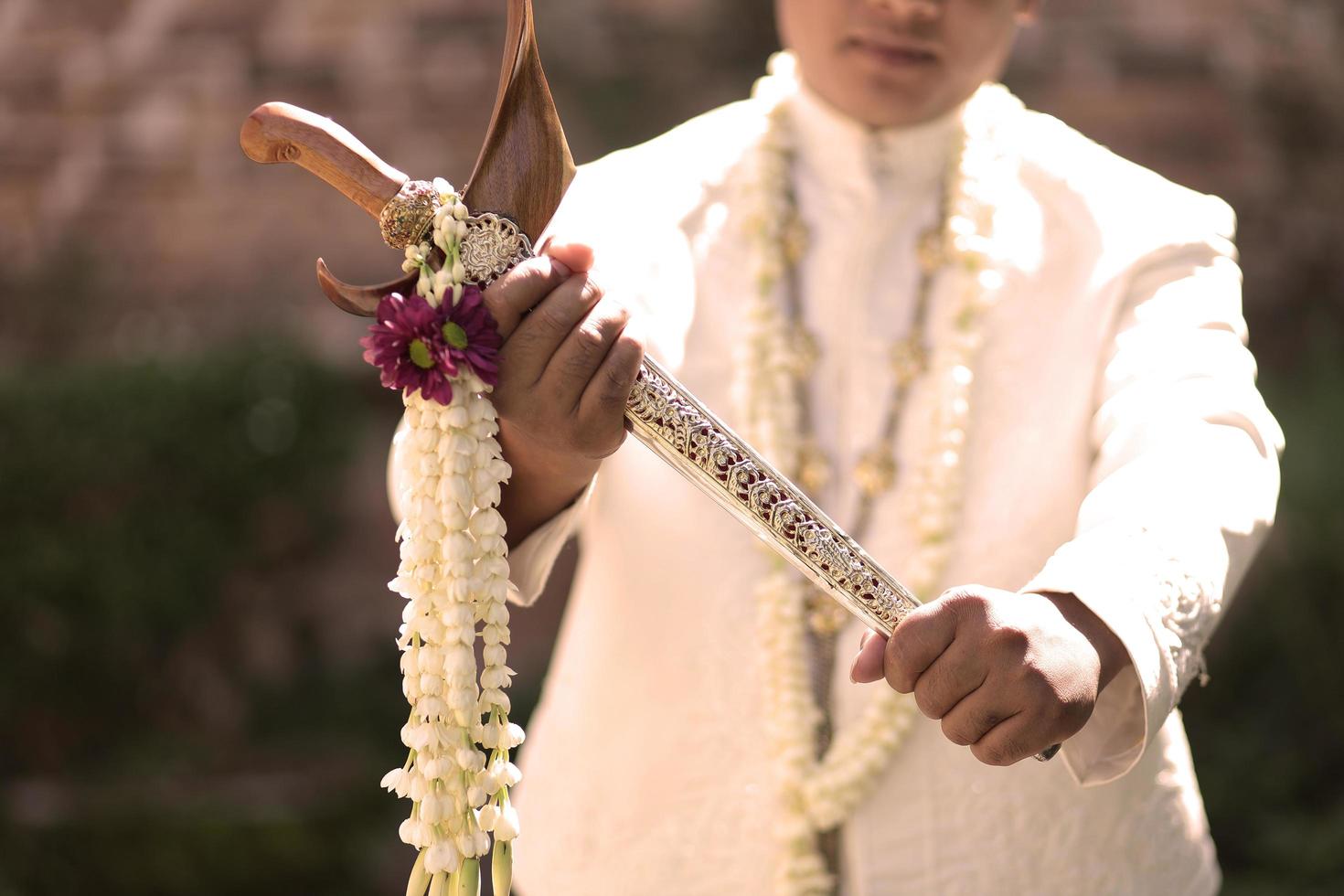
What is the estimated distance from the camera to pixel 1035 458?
1.49 metres

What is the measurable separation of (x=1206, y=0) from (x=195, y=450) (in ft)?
12.8

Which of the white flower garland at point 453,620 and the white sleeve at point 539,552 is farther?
the white sleeve at point 539,552

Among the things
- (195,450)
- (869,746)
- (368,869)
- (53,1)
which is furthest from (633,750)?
(53,1)

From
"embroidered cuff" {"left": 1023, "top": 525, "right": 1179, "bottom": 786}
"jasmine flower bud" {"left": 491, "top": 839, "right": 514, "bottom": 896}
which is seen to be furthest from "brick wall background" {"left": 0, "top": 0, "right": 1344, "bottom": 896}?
"jasmine flower bud" {"left": 491, "top": 839, "right": 514, "bottom": 896}

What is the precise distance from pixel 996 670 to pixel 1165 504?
0.25 m

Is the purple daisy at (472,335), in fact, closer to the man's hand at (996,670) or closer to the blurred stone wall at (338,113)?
the man's hand at (996,670)

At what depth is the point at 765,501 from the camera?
123 centimetres

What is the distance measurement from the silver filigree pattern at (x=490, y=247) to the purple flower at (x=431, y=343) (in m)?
0.03

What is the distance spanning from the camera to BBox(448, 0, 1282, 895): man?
138cm

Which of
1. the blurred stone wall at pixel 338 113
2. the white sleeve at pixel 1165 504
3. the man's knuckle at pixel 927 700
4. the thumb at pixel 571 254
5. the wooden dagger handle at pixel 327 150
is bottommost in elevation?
Result: the man's knuckle at pixel 927 700

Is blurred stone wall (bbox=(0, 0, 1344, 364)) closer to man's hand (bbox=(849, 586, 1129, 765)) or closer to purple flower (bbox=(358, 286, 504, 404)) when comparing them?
purple flower (bbox=(358, 286, 504, 404))

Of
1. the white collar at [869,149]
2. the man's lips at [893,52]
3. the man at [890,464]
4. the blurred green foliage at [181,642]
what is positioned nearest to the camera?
the man at [890,464]

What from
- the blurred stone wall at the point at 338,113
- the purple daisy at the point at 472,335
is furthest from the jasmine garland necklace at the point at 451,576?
the blurred stone wall at the point at 338,113

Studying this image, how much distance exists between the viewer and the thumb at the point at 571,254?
1.17m
